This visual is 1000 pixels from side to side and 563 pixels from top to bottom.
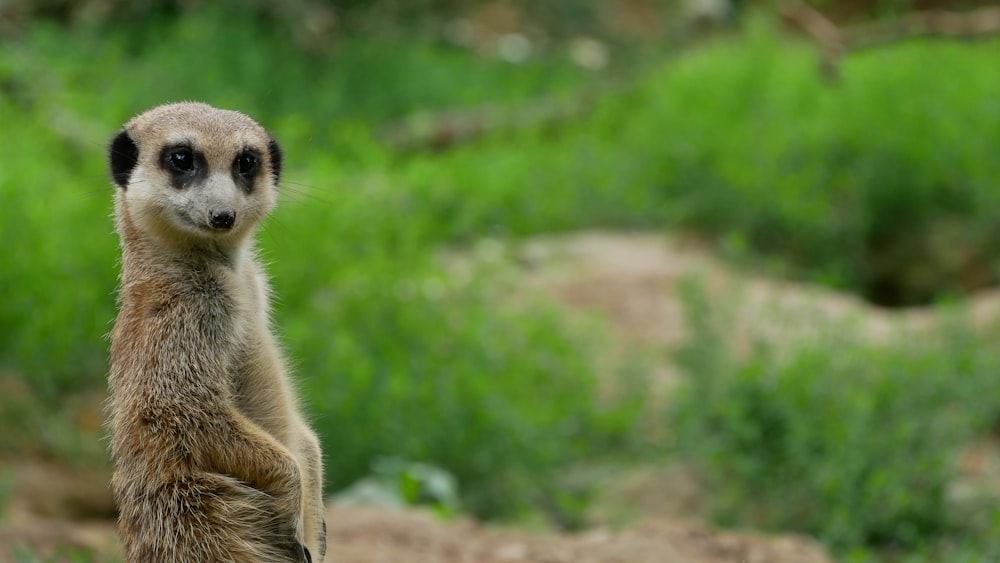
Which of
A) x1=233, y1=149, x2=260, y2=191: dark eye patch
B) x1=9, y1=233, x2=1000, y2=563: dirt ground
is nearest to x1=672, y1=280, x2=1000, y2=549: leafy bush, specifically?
x1=9, y1=233, x2=1000, y2=563: dirt ground

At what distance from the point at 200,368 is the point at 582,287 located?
5.57m

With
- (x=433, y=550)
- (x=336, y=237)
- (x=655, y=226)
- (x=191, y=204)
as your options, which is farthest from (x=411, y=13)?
(x=191, y=204)

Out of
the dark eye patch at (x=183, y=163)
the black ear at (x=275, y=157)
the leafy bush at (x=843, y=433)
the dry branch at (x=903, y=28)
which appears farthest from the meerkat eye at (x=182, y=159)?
the dry branch at (x=903, y=28)

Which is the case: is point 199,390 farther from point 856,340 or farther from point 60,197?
point 856,340

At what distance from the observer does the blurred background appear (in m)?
5.01

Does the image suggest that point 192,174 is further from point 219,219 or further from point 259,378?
point 259,378

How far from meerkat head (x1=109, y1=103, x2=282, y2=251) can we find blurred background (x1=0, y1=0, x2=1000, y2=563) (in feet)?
1.64

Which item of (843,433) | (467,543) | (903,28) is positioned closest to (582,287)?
(843,433)

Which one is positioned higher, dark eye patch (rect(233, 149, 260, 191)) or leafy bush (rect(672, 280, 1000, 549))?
dark eye patch (rect(233, 149, 260, 191))

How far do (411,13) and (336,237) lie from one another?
688 centimetres

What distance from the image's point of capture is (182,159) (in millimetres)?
2680

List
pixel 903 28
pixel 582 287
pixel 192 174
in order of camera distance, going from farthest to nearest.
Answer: pixel 903 28
pixel 582 287
pixel 192 174

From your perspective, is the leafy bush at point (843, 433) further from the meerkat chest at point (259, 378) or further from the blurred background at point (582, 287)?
the meerkat chest at point (259, 378)

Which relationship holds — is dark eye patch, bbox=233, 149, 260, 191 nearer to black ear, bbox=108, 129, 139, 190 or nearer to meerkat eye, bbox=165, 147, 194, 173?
meerkat eye, bbox=165, 147, 194, 173
